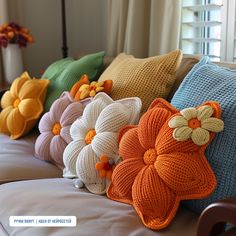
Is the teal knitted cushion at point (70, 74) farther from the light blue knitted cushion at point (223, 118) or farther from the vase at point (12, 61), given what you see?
the light blue knitted cushion at point (223, 118)

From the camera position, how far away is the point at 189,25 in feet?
7.00

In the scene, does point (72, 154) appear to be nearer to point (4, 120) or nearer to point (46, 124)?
point (46, 124)

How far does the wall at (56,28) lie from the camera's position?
2.88 metres

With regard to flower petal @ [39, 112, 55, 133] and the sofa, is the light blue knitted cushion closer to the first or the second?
the sofa

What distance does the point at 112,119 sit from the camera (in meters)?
1.29

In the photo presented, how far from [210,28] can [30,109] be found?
1095 millimetres

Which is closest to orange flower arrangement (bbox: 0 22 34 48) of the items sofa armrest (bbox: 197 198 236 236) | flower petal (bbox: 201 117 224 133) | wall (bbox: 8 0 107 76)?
wall (bbox: 8 0 107 76)

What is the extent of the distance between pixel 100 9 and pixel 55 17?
0.36 m

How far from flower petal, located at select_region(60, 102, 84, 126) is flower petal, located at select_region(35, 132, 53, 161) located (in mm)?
92

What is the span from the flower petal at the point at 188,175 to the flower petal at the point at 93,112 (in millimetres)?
413

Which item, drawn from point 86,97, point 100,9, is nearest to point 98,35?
point 100,9

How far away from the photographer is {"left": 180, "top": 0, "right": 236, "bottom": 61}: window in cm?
194

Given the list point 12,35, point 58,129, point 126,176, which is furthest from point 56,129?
point 12,35

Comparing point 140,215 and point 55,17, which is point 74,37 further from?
point 140,215
